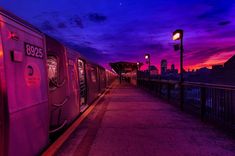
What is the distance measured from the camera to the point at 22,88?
13.9 feet

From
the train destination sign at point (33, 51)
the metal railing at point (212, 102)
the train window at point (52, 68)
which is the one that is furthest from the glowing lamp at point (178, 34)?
the train destination sign at point (33, 51)

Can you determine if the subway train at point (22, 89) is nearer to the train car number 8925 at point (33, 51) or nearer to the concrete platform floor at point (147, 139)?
the train car number 8925 at point (33, 51)

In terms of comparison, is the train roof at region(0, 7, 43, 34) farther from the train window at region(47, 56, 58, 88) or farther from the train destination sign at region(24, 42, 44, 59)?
the train window at region(47, 56, 58, 88)

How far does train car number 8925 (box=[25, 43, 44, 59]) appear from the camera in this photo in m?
4.63

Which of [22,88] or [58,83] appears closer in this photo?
[22,88]

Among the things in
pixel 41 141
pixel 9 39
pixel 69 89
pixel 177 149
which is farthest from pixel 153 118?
pixel 9 39

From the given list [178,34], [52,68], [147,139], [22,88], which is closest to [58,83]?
[52,68]

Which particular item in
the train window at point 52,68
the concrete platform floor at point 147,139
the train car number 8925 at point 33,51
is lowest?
the concrete platform floor at point 147,139

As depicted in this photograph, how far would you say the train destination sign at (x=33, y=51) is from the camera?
15.1 ft

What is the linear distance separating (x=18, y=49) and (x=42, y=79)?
119 cm

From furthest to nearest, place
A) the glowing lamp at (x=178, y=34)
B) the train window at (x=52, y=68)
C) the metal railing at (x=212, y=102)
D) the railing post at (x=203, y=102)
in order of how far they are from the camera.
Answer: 1. the glowing lamp at (x=178, y=34)
2. the railing post at (x=203, y=102)
3. the train window at (x=52, y=68)
4. the metal railing at (x=212, y=102)

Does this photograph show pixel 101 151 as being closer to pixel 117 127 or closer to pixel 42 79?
pixel 42 79

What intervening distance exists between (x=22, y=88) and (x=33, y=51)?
0.92 metres

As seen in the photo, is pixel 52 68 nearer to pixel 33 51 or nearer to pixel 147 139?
pixel 33 51
